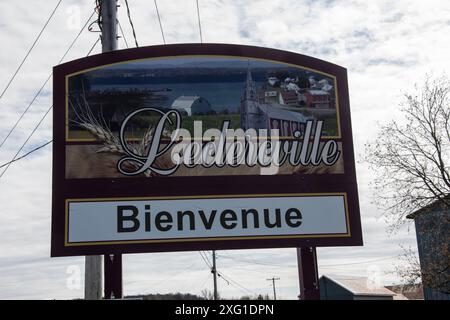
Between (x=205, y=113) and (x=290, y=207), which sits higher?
(x=205, y=113)

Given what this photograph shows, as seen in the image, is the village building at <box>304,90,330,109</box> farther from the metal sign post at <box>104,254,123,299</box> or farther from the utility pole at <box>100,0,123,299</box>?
the metal sign post at <box>104,254,123,299</box>

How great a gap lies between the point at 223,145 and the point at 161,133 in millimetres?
1177

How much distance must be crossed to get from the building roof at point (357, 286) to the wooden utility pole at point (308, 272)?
22.9 m

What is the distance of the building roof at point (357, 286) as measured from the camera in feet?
109

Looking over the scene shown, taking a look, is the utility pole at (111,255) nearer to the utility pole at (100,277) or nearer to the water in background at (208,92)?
the utility pole at (100,277)

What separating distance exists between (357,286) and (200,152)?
2731 cm

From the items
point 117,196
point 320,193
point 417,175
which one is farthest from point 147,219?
point 417,175

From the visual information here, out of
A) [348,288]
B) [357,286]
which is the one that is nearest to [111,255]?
[348,288]

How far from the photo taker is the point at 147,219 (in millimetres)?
10328

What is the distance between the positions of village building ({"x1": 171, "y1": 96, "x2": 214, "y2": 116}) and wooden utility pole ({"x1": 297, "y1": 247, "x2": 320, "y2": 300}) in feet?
10.4

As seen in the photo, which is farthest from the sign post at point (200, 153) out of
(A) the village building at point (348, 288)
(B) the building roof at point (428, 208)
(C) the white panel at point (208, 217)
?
(A) the village building at point (348, 288)

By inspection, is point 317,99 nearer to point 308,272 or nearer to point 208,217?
point 208,217
